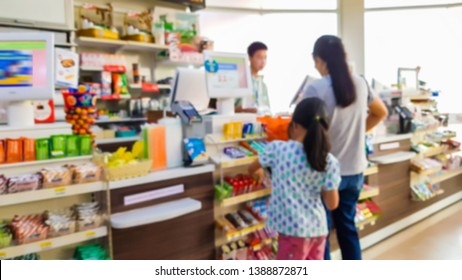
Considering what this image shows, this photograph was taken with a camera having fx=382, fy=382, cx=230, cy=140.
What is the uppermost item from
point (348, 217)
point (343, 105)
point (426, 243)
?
point (343, 105)

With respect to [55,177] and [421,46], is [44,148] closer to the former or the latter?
[55,177]

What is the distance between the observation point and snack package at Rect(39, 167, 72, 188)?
1.74 metres

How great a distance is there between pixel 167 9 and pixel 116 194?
3.52 m

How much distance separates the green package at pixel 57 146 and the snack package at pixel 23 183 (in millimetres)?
163

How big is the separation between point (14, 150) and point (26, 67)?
1.32ft

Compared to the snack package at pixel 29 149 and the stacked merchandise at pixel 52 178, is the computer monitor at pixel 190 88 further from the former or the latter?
the snack package at pixel 29 149

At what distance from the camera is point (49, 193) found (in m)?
1.73

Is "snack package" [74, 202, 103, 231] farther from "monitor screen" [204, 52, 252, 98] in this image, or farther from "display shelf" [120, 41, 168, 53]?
"display shelf" [120, 41, 168, 53]

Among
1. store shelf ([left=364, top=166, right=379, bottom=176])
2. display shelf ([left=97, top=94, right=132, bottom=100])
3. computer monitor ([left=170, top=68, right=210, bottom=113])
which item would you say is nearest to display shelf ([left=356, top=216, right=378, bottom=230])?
store shelf ([left=364, top=166, right=379, bottom=176])

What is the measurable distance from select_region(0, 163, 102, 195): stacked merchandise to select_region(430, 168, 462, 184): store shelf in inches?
150

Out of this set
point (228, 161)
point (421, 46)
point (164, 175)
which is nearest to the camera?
point (164, 175)

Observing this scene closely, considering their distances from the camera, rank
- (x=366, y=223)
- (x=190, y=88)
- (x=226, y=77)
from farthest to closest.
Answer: (x=366, y=223) < (x=190, y=88) < (x=226, y=77)

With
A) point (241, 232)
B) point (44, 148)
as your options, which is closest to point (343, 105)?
point (241, 232)

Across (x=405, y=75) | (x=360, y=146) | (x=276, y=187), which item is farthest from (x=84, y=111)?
(x=405, y=75)
